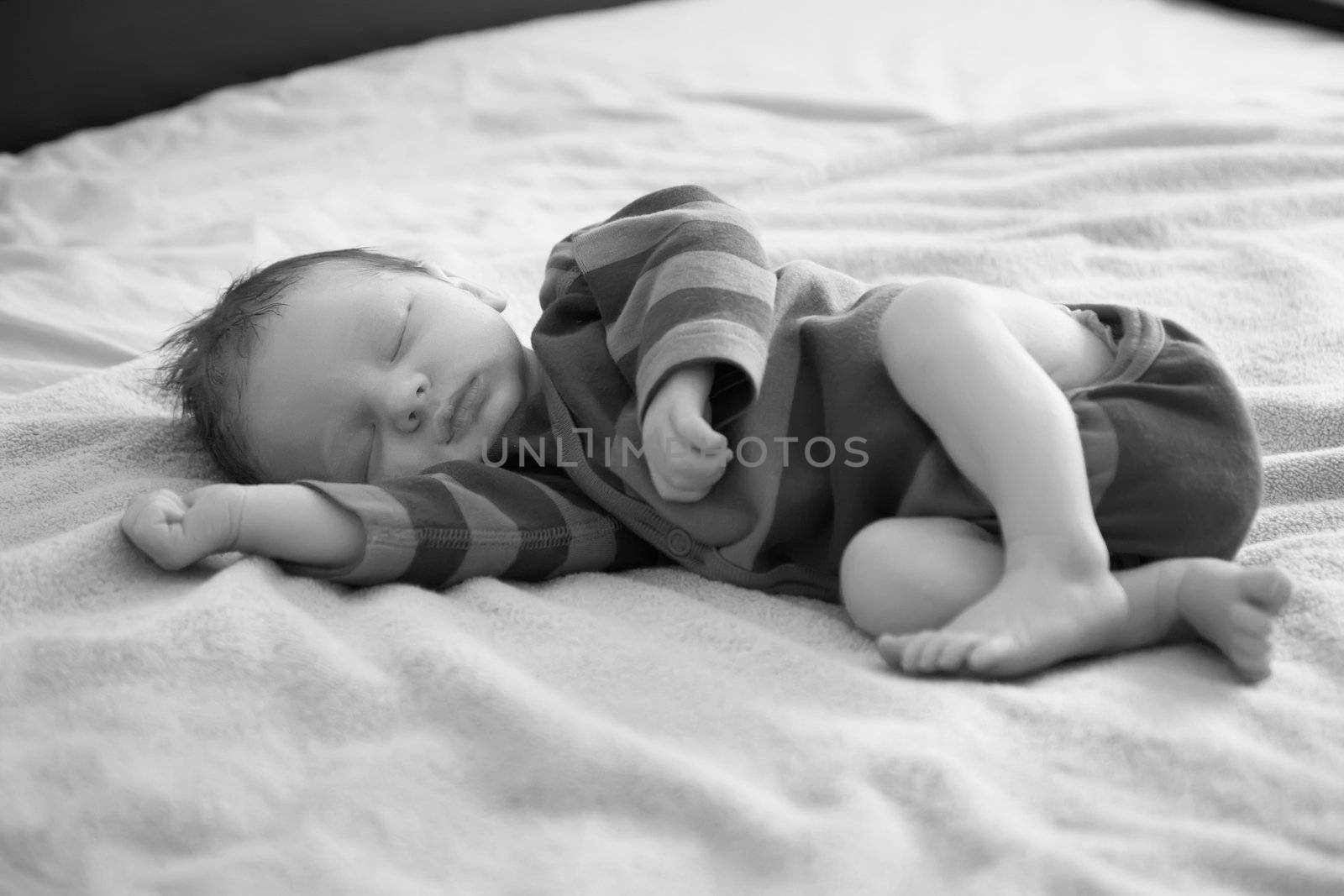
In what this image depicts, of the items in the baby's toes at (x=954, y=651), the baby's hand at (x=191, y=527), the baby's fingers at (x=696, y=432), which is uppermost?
the baby's fingers at (x=696, y=432)

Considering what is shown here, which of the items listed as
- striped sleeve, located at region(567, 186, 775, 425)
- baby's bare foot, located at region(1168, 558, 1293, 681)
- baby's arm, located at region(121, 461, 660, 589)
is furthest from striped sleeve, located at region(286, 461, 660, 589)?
baby's bare foot, located at region(1168, 558, 1293, 681)

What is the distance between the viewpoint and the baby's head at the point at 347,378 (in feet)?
3.66

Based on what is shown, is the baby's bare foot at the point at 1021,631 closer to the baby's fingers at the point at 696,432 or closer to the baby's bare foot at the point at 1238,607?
the baby's bare foot at the point at 1238,607

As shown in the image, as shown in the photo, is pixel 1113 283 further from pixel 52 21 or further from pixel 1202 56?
pixel 52 21

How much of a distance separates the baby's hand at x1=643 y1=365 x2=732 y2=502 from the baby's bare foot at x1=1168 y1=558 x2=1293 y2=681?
340 millimetres

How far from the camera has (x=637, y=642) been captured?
35.6 inches

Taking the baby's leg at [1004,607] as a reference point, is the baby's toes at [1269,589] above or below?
above

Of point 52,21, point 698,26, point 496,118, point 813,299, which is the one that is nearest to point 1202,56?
point 698,26

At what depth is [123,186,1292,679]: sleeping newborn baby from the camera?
88 centimetres

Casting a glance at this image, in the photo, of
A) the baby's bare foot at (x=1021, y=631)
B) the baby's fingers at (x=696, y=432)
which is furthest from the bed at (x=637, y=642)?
the baby's fingers at (x=696, y=432)

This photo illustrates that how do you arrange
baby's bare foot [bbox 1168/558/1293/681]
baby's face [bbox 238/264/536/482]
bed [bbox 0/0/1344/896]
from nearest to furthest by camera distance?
bed [bbox 0/0/1344/896] < baby's bare foot [bbox 1168/558/1293/681] < baby's face [bbox 238/264/536/482]

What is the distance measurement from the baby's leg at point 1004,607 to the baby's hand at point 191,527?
462 mm

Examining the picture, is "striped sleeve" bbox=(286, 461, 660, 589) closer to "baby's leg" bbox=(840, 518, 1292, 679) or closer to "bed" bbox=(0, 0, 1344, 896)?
"bed" bbox=(0, 0, 1344, 896)

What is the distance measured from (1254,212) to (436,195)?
3.45 ft
